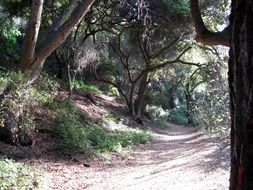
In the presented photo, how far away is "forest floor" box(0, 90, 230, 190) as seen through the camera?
8.46 meters

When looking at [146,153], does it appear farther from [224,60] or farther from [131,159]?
[224,60]

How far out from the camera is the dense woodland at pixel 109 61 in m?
1.94

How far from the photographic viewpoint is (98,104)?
70.4 ft

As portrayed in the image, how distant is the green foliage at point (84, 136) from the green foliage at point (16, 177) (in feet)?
9.86

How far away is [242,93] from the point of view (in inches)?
74.8

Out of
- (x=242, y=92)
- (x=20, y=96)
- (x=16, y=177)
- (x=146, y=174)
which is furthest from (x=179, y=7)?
(x=242, y=92)

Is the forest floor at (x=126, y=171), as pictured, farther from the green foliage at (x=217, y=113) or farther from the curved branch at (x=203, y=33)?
the green foliage at (x=217, y=113)

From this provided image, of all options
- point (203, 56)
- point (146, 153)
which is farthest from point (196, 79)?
point (146, 153)

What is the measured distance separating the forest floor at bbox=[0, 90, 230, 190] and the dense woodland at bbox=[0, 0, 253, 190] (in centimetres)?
57

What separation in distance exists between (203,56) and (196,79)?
13225mm

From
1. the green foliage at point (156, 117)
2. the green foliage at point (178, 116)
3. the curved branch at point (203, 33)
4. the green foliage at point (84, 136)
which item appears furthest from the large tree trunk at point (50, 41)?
the green foliage at point (178, 116)

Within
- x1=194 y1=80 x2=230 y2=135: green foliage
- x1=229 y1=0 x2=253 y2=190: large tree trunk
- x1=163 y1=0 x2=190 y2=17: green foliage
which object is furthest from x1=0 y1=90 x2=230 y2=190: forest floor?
x1=163 y1=0 x2=190 y2=17: green foliage

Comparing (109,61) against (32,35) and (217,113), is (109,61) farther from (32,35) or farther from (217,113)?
(32,35)

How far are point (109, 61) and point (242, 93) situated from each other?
984 inches
